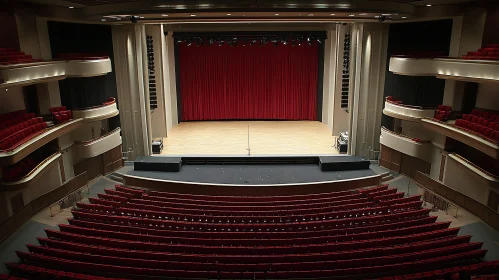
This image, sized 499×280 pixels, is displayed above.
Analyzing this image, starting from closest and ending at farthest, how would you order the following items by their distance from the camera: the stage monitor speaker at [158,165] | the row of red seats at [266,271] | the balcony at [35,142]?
the row of red seats at [266,271], the balcony at [35,142], the stage monitor speaker at [158,165]

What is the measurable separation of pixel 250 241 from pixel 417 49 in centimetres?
943

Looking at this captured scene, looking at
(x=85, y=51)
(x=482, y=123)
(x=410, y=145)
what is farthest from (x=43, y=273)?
(x=482, y=123)

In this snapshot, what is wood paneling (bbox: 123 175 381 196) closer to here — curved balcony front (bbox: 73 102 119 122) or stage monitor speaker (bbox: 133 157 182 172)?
stage monitor speaker (bbox: 133 157 182 172)

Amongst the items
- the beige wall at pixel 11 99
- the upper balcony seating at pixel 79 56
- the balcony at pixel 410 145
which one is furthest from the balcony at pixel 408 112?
the beige wall at pixel 11 99

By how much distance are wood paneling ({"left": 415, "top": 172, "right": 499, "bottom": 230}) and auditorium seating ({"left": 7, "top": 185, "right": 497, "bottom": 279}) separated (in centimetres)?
147

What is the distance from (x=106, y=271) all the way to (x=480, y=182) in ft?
30.6

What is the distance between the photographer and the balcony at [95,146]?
12.1 metres

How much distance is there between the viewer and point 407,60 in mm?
11836

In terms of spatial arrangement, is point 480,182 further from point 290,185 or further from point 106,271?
point 106,271

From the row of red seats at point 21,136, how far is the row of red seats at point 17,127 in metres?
0.20

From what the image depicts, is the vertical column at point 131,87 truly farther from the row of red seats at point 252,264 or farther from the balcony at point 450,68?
the balcony at point 450,68

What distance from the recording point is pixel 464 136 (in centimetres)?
986

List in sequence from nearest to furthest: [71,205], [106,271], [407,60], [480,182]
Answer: [106,271] → [480,182] → [71,205] → [407,60]

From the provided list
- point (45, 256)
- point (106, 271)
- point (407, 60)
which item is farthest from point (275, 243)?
point (407, 60)
